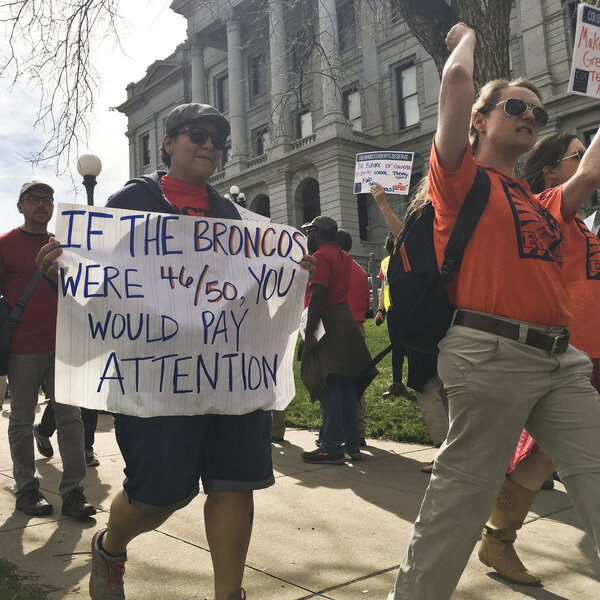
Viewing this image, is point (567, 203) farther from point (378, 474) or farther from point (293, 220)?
point (293, 220)

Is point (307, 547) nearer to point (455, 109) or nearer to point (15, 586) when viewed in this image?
point (15, 586)

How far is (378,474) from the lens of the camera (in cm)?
519

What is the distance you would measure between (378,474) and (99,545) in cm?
296

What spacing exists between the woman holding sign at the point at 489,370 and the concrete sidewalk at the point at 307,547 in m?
0.77

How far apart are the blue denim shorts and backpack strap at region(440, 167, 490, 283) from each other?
0.94 metres

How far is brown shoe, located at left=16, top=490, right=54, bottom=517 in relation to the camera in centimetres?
418

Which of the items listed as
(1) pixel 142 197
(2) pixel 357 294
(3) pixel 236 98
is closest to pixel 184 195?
(1) pixel 142 197

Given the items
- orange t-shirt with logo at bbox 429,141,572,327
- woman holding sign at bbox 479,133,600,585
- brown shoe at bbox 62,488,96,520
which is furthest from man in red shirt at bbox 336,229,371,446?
orange t-shirt with logo at bbox 429,141,572,327

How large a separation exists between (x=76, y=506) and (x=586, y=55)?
16.5ft

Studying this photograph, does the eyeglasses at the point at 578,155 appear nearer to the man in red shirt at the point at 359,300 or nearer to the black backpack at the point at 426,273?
the black backpack at the point at 426,273

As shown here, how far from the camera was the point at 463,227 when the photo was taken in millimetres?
2309

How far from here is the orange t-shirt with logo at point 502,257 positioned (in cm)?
227

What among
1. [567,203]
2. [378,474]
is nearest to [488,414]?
[567,203]

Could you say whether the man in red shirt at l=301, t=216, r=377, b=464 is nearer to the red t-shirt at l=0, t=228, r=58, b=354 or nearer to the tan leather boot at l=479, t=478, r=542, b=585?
the red t-shirt at l=0, t=228, r=58, b=354
